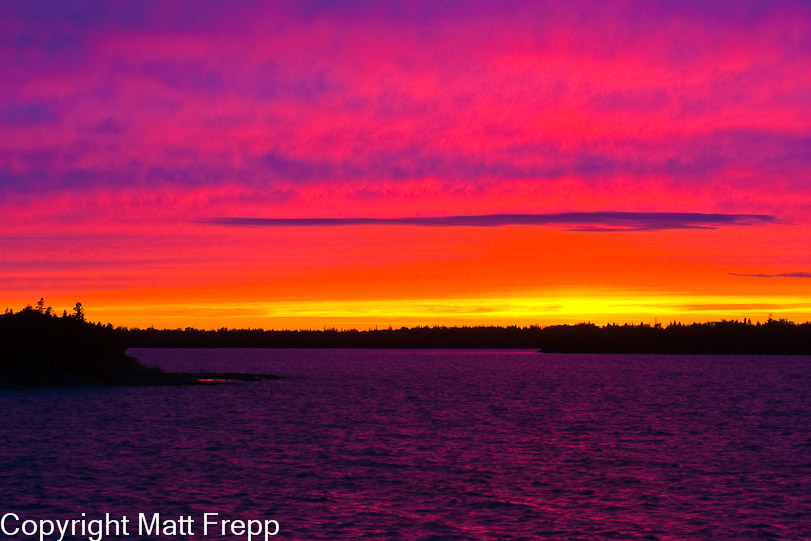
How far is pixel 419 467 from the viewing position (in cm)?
4041

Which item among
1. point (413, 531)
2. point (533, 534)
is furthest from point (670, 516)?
point (413, 531)

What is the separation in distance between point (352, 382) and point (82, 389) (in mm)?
41864

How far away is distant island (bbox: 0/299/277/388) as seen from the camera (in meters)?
90.5

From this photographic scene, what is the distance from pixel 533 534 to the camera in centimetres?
2717

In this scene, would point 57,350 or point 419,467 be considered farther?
point 57,350

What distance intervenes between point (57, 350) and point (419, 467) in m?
65.3

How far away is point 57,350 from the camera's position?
94562 millimetres

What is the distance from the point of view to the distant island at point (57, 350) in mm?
90500

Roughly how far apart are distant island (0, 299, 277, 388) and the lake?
12495mm

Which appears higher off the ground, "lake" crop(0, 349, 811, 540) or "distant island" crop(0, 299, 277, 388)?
"distant island" crop(0, 299, 277, 388)

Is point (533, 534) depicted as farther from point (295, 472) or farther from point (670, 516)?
point (295, 472)

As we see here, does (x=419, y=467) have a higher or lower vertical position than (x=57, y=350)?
lower

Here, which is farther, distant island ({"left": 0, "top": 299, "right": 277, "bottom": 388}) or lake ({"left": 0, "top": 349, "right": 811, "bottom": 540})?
distant island ({"left": 0, "top": 299, "right": 277, "bottom": 388})

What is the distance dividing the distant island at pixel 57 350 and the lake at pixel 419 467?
12495mm
